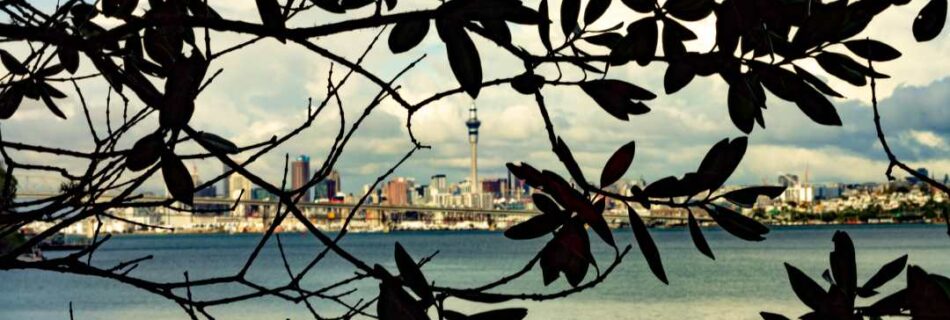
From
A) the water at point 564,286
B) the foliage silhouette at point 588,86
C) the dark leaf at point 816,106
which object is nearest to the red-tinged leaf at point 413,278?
the foliage silhouette at point 588,86

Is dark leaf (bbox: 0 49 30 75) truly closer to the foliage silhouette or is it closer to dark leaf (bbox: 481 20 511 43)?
the foliage silhouette

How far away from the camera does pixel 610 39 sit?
1209mm

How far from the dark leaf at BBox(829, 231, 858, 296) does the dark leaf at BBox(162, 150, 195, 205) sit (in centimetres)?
54

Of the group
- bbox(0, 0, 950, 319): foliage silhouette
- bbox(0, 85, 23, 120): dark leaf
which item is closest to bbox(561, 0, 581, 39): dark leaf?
bbox(0, 0, 950, 319): foliage silhouette

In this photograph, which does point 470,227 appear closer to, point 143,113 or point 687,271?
point 687,271

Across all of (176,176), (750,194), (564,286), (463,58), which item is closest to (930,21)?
(750,194)

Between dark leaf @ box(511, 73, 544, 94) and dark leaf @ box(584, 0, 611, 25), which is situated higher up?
dark leaf @ box(584, 0, 611, 25)

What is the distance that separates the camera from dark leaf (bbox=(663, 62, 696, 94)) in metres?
1.05

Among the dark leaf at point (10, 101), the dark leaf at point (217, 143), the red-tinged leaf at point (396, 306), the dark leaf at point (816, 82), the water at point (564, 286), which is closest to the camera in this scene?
the red-tinged leaf at point (396, 306)

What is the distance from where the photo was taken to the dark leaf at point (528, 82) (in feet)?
3.64

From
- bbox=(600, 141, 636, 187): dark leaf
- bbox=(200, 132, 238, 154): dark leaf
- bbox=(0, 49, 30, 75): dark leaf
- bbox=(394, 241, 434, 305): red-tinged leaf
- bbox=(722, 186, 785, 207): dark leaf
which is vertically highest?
bbox=(0, 49, 30, 75): dark leaf

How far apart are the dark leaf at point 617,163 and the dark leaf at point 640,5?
14 cm

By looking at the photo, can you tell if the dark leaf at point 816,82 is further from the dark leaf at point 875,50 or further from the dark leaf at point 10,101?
the dark leaf at point 10,101

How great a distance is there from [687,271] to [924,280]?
3734cm
